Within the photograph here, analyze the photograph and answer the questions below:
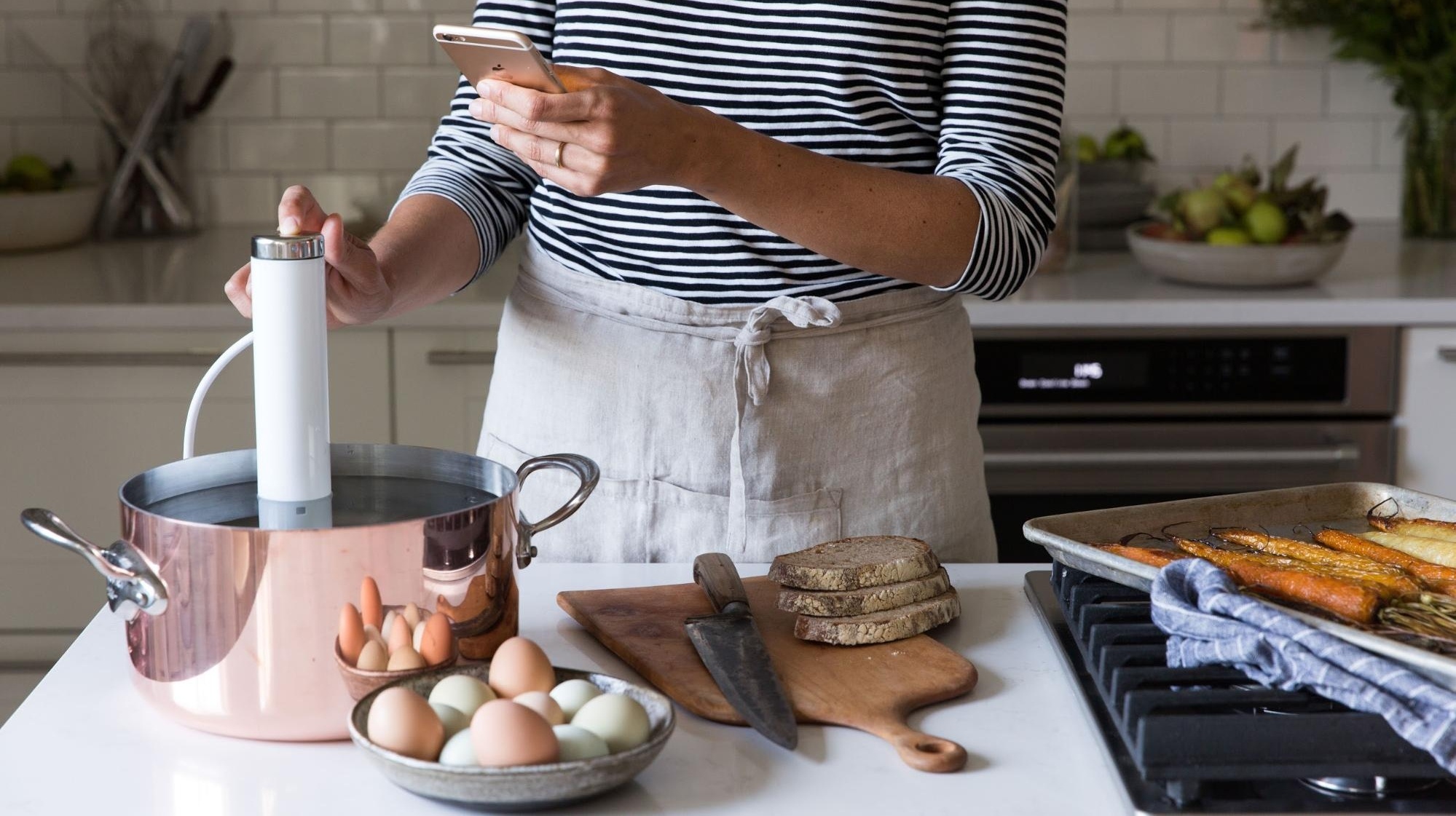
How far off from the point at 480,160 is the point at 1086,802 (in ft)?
2.68

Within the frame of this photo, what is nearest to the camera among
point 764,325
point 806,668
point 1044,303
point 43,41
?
point 806,668

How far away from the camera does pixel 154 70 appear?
257cm

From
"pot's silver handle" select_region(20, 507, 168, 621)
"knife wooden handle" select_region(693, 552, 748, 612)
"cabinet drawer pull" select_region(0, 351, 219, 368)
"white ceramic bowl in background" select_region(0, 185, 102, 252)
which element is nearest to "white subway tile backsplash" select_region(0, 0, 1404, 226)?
"white ceramic bowl in background" select_region(0, 185, 102, 252)

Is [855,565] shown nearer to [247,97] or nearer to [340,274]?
[340,274]

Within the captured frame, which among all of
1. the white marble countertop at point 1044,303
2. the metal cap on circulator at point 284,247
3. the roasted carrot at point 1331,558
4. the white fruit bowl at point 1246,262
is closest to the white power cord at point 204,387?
the metal cap on circulator at point 284,247

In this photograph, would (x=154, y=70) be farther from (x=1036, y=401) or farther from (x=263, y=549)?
(x=263, y=549)

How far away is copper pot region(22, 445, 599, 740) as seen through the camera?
682 millimetres

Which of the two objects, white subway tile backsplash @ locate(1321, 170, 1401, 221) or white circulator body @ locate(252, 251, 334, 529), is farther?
white subway tile backsplash @ locate(1321, 170, 1401, 221)

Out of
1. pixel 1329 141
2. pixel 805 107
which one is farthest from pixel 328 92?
pixel 1329 141

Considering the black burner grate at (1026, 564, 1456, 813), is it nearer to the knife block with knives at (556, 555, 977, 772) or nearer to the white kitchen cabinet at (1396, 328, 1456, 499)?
the knife block with knives at (556, 555, 977, 772)

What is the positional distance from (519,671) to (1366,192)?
241 cm

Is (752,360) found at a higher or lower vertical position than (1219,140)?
lower

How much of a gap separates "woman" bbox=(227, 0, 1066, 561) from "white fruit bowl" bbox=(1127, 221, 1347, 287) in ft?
3.08

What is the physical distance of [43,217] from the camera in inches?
93.7
